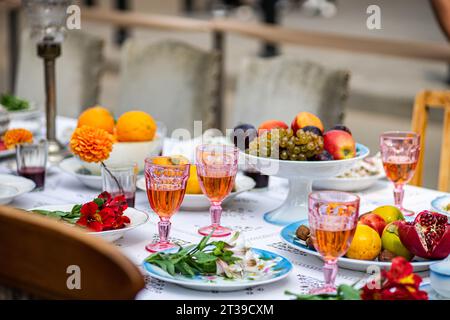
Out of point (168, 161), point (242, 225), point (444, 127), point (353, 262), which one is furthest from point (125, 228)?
point (444, 127)

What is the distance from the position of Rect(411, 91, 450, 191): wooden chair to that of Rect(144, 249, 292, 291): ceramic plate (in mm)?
929

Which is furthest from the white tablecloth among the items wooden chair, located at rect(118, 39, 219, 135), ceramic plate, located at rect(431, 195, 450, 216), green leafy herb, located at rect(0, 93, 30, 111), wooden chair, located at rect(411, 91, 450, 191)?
wooden chair, located at rect(118, 39, 219, 135)

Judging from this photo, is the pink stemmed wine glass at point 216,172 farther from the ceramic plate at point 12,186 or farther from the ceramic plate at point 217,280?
the ceramic plate at point 12,186

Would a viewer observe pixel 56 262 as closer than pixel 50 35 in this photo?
Yes

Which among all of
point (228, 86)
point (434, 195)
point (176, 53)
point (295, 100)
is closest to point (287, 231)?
point (434, 195)

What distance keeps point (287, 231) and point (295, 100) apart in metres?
1.17

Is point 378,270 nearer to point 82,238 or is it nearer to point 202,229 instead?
point 202,229

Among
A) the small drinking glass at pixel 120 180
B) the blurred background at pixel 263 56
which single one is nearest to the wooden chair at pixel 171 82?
the blurred background at pixel 263 56

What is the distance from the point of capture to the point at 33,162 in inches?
70.9

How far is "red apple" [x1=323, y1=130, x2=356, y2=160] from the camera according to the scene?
59.9 inches

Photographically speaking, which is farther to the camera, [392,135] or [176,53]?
[176,53]

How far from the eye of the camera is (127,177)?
1.61 metres

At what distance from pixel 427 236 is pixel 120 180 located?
0.65 m

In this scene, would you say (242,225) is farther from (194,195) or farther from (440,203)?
(440,203)
